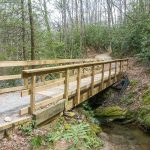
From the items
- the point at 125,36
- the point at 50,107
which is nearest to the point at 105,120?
the point at 50,107

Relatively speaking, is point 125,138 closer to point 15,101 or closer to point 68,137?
point 15,101

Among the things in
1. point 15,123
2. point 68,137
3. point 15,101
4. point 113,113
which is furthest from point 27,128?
point 113,113

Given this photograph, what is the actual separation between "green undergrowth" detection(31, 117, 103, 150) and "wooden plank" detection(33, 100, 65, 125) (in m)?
0.27

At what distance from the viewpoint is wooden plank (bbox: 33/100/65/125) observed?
5.44 meters

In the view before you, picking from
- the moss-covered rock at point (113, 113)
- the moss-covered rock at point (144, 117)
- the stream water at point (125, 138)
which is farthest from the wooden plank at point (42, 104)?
the moss-covered rock at point (113, 113)

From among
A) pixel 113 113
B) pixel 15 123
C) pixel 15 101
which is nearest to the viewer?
pixel 15 123

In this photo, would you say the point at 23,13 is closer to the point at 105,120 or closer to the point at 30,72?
the point at 105,120

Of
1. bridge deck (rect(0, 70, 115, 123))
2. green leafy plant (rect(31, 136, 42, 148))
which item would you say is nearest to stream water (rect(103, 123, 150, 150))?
bridge deck (rect(0, 70, 115, 123))

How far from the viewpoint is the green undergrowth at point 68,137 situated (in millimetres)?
4758

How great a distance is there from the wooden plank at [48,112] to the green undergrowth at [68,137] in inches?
10.6

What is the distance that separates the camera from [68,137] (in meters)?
4.39

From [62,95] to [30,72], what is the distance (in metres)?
2.12

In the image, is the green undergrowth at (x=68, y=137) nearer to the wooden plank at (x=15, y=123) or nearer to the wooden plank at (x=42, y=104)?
the wooden plank at (x=15, y=123)

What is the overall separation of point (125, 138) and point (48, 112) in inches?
149
